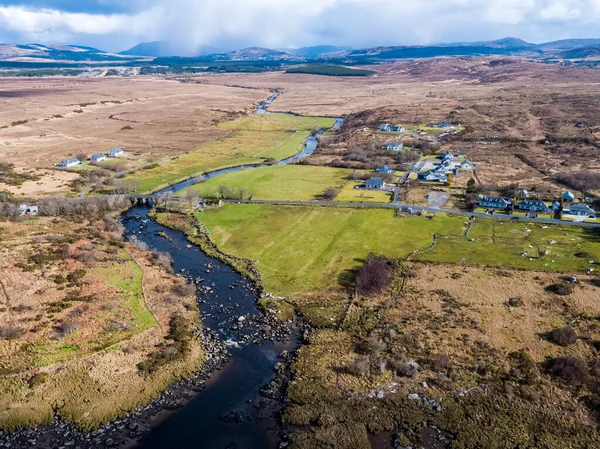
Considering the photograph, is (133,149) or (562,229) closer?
(562,229)

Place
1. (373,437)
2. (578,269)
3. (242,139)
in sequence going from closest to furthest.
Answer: (373,437) < (578,269) < (242,139)

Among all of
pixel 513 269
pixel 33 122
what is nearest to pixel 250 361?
pixel 513 269

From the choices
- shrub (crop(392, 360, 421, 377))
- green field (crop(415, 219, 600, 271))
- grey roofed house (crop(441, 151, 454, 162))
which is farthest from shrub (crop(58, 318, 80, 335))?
grey roofed house (crop(441, 151, 454, 162))

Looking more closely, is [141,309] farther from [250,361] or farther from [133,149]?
[133,149]

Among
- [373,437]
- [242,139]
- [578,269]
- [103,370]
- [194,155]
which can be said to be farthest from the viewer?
[242,139]

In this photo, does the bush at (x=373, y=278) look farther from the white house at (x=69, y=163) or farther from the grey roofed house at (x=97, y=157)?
the grey roofed house at (x=97, y=157)

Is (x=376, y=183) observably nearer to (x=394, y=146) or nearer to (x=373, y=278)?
(x=394, y=146)

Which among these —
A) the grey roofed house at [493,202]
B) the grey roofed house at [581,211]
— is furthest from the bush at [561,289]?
the grey roofed house at [493,202]
